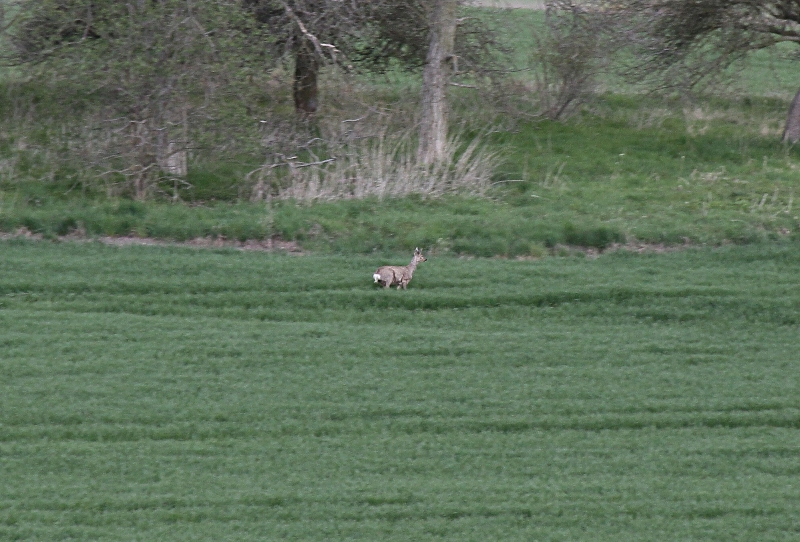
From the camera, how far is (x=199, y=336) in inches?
371

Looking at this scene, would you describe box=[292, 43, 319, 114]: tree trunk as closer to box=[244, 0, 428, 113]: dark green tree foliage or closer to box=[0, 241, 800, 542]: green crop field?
box=[244, 0, 428, 113]: dark green tree foliage

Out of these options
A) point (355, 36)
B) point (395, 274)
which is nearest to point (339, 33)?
point (355, 36)

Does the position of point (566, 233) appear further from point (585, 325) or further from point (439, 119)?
point (439, 119)

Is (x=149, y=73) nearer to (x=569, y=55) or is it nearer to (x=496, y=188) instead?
(x=496, y=188)

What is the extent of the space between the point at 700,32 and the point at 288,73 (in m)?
8.15

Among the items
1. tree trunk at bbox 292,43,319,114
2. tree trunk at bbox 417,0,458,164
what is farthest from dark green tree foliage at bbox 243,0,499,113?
tree trunk at bbox 417,0,458,164

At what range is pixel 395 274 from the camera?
1052 cm

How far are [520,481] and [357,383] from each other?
82.1 inches

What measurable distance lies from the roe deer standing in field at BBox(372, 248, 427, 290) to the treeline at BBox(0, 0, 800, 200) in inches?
120

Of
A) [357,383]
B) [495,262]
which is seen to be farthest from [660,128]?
[357,383]

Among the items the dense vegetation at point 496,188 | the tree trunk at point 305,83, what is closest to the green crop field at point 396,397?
the dense vegetation at point 496,188

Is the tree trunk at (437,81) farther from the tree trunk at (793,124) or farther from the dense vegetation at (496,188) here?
the tree trunk at (793,124)

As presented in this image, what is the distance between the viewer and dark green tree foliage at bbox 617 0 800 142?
57.1 ft

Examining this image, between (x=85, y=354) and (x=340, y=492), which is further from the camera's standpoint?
(x=85, y=354)
